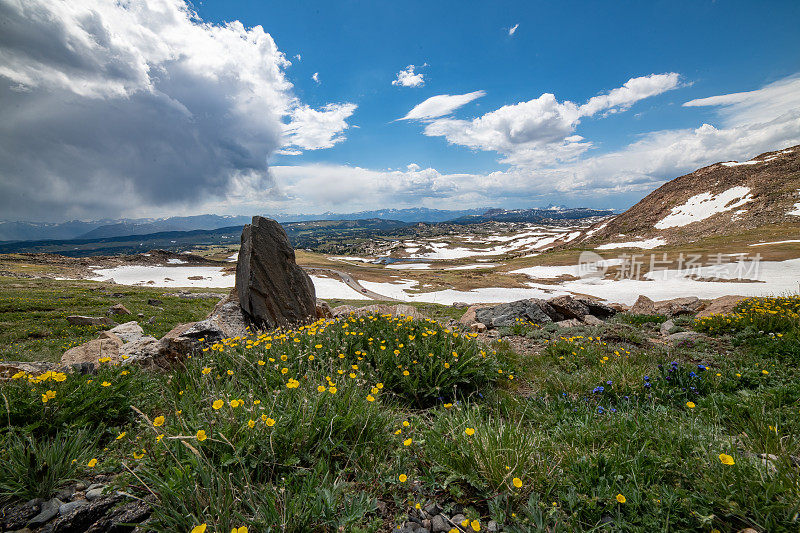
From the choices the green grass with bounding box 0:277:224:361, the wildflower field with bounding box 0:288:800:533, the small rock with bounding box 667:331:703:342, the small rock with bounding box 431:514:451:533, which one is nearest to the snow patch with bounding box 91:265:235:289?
the green grass with bounding box 0:277:224:361

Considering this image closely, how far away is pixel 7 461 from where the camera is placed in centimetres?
249

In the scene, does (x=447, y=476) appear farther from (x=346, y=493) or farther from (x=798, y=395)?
(x=798, y=395)

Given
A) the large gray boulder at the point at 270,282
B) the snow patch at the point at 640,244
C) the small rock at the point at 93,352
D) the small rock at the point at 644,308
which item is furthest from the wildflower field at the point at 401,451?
the snow patch at the point at 640,244

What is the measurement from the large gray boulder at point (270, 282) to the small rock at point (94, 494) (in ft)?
26.8

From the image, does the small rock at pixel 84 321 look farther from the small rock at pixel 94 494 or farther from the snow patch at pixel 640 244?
the snow patch at pixel 640 244

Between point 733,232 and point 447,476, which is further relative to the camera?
point 733,232

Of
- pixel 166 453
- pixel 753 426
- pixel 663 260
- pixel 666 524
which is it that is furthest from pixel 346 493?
pixel 663 260

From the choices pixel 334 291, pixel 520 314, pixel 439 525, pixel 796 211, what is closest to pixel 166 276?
pixel 334 291

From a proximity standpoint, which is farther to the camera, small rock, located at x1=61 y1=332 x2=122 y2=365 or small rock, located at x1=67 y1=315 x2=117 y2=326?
small rock, located at x1=67 y1=315 x2=117 y2=326

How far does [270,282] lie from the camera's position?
478 inches

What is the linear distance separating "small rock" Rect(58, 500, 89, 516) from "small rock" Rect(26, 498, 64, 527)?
0.12 ft

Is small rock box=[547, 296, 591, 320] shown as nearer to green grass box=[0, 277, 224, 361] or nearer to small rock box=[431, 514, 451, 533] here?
small rock box=[431, 514, 451, 533]

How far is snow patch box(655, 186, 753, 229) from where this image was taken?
75688mm

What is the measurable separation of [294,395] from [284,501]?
1.36 metres
